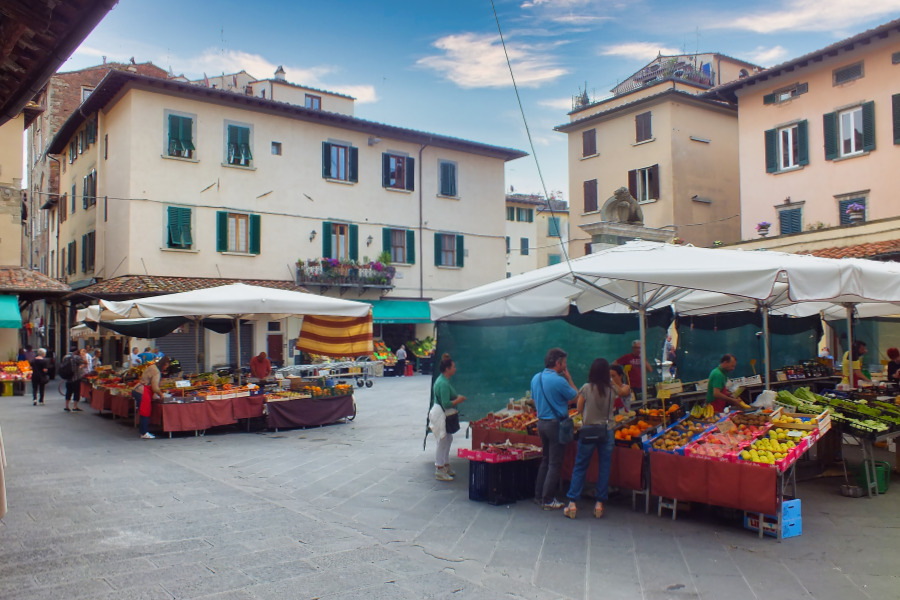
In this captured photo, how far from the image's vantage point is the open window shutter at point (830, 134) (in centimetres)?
2003

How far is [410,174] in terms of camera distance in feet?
92.9

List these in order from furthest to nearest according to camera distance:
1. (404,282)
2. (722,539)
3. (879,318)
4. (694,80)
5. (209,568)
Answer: (694,80) < (404,282) < (879,318) < (722,539) < (209,568)

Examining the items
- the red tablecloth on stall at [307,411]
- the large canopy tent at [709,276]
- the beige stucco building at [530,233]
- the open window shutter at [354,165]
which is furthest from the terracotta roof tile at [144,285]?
the beige stucco building at [530,233]

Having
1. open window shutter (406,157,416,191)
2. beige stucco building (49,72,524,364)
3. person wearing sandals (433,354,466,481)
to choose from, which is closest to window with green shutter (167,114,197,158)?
beige stucco building (49,72,524,364)

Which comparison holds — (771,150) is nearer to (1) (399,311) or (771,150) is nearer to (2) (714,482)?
(1) (399,311)

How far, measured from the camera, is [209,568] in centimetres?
509

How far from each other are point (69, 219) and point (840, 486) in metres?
30.2

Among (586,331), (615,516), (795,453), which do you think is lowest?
(615,516)

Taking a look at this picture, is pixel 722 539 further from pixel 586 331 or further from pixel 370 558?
pixel 586 331

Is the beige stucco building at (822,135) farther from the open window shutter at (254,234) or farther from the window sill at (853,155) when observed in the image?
the open window shutter at (254,234)

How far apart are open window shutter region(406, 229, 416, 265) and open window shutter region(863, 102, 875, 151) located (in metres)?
16.1

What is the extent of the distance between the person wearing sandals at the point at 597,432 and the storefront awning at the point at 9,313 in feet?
59.2

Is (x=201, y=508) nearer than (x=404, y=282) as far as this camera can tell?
Yes

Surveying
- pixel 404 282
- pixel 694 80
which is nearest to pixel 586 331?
pixel 404 282
